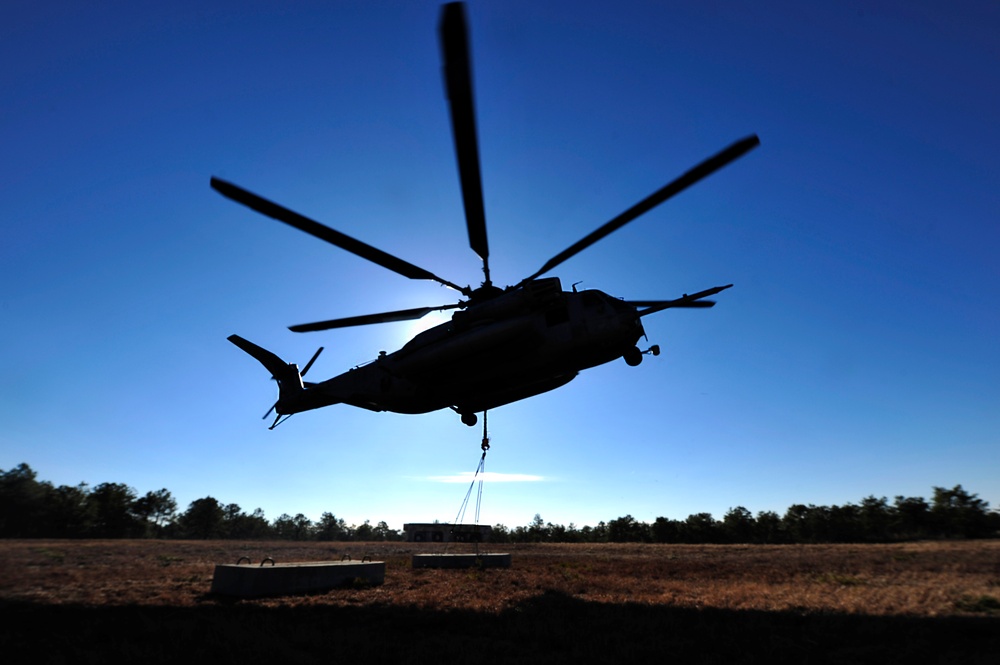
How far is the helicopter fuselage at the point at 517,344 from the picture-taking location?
1250 centimetres

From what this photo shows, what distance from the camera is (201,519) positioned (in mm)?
113500

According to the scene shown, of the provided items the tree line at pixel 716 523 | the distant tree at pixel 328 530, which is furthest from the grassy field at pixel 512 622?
the distant tree at pixel 328 530

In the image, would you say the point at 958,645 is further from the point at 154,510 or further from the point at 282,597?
the point at 154,510

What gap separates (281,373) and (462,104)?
621 inches

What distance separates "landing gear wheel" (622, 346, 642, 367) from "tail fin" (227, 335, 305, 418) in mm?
12495

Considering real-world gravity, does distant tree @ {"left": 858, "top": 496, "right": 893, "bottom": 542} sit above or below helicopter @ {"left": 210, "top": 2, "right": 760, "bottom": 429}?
below

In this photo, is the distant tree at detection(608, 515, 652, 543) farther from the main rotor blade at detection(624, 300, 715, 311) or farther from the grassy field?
the main rotor blade at detection(624, 300, 715, 311)

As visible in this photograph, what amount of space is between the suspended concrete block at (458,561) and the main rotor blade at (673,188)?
912 inches

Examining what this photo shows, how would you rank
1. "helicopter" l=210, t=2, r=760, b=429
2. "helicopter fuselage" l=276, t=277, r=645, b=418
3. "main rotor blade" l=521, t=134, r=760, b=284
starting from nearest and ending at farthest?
"main rotor blade" l=521, t=134, r=760, b=284 < "helicopter" l=210, t=2, r=760, b=429 < "helicopter fuselage" l=276, t=277, r=645, b=418

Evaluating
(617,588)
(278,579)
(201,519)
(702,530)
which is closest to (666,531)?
(702,530)

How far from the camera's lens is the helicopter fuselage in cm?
1250

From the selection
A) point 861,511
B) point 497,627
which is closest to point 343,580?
point 497,627

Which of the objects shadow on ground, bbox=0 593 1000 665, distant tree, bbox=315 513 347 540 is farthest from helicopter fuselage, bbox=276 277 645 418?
distant tree, bbox=315 513 347 540

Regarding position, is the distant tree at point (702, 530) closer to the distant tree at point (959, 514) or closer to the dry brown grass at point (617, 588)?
the distant tree at point (959, 514)
